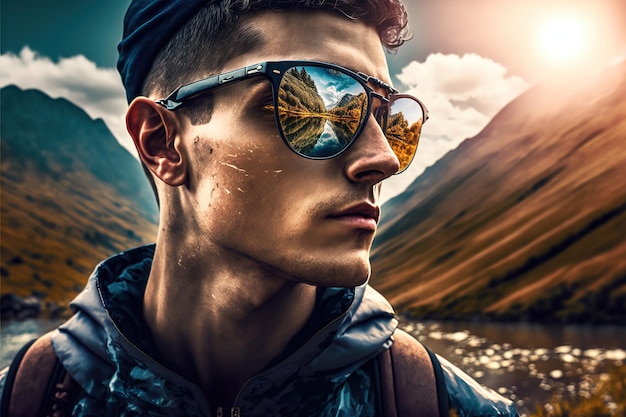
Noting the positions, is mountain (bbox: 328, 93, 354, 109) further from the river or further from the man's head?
the river

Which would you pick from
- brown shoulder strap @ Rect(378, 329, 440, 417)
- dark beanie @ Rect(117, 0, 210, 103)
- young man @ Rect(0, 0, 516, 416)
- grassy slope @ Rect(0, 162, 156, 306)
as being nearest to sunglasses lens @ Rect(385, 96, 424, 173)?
young man @ Rect(0, 0, 516, 416)

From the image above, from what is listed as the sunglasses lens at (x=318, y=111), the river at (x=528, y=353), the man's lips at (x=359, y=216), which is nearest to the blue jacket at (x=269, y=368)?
the man's lips at (x=359, y=216)

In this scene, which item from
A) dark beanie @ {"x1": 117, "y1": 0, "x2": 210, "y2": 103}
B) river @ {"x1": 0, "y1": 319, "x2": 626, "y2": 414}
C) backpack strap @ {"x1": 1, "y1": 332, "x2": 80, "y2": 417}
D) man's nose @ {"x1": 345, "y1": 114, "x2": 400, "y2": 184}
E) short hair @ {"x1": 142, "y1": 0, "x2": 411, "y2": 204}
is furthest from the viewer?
river @ {"x1": 0, "y1": 319, "x2": 626, "y2": 414}

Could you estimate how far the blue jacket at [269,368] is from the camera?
→ 3049mm

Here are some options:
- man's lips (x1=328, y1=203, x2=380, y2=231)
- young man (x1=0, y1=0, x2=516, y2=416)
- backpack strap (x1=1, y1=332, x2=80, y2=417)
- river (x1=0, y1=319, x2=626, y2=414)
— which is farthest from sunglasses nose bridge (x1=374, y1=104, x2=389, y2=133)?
river (x1=0, y1=319, x2=626, y2=414)

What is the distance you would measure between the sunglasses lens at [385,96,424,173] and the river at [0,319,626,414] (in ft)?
143

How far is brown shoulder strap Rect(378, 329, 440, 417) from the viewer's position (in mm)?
3059

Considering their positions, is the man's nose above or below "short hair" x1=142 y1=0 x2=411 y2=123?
below

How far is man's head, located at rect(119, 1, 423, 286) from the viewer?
263cm

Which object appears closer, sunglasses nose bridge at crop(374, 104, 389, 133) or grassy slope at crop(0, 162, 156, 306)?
sunglasses nose bridge at crop(374, 104, 389, 133)

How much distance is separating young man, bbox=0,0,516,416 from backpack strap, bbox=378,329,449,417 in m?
0.11

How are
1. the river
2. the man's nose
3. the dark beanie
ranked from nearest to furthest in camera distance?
the man's nose → the dark beanie → the river

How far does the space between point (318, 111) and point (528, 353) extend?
227 ft

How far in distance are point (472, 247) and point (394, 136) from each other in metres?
106
